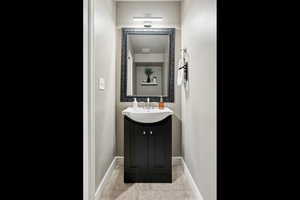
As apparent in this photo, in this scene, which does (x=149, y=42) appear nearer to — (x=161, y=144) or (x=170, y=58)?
(x=170, y=58)

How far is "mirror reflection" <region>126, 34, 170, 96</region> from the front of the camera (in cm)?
338

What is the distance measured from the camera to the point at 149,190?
2455 millimetres

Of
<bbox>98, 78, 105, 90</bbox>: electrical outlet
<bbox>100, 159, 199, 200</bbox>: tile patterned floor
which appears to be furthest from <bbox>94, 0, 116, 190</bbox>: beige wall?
<bbox>100, 159, 199, 200</bbox>: tile patterned floor

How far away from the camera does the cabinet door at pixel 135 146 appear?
8.77ft

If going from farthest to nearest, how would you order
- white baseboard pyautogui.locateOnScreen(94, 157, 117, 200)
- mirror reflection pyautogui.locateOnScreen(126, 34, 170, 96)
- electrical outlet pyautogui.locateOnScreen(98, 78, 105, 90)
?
mirror reflection pyautogui.locateOnScreen(126, 34, 170, 96), electrical outlet pyautogui.locateOnScreen(98, 78, 105, 90), white baseboard pyautogui.locateOnScreen(94, 157, 117, 200)

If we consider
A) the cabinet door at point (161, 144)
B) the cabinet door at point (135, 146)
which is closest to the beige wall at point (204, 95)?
the cabinet door at point (161, 144)

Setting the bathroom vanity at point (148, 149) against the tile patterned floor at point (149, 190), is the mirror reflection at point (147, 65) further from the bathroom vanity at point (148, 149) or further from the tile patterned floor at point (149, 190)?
the tile patterned floor at point (149, 190)

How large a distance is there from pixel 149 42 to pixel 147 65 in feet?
1.12

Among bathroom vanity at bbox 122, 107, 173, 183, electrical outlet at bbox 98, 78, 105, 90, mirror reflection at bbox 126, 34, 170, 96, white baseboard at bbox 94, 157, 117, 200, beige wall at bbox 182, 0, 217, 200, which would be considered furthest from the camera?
mirror reflection at bbox 126, 34, 170, 96

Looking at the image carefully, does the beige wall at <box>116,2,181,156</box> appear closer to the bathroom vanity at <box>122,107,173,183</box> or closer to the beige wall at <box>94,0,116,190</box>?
the beige wall at <box>94,0,116,190</box>

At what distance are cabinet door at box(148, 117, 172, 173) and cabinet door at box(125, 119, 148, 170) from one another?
0.07 metres
